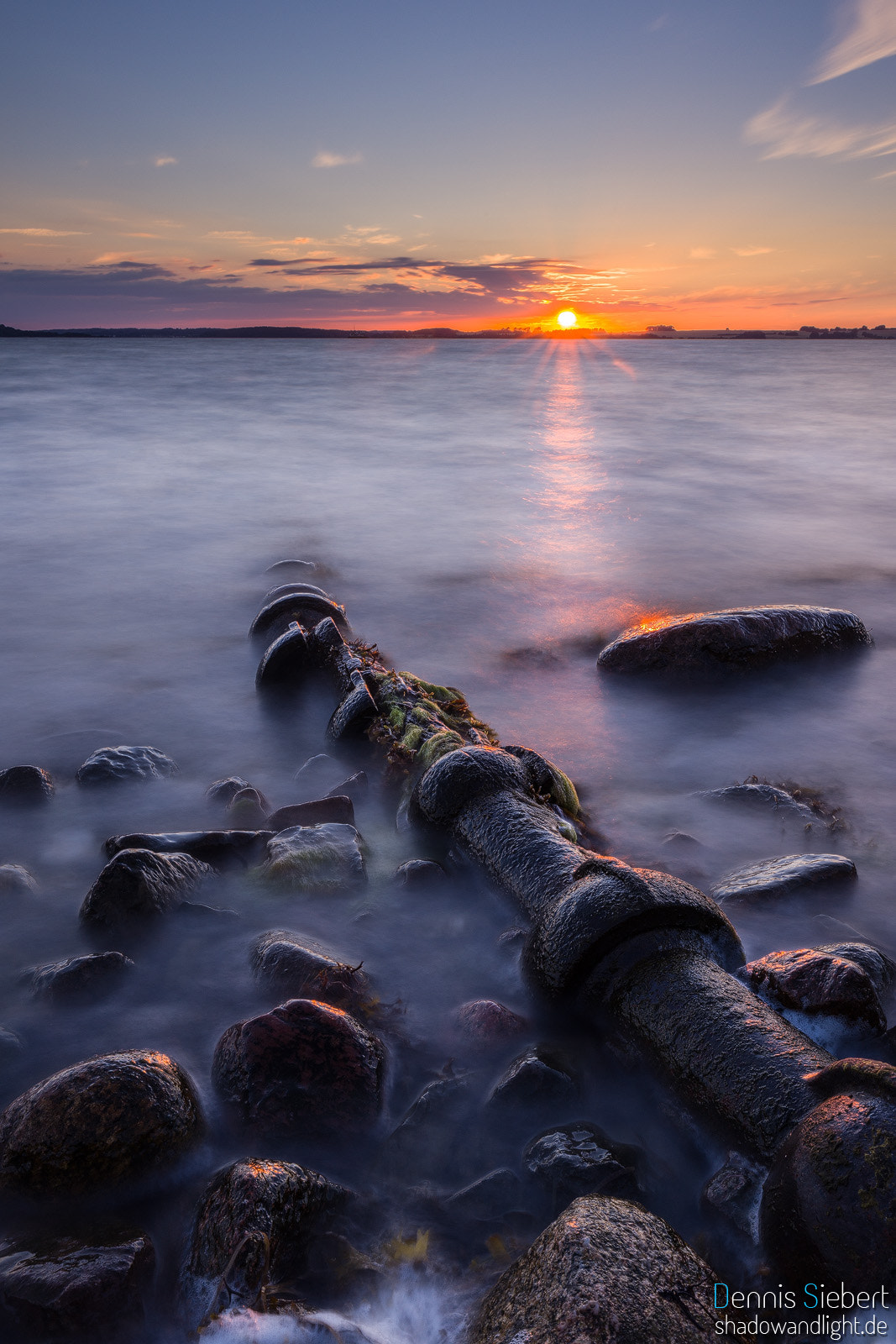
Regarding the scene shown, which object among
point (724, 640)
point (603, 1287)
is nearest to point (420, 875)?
point (603, 1287)

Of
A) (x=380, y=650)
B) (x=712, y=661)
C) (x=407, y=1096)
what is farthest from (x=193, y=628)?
(x=407, y=1096)

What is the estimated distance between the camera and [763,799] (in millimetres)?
4762

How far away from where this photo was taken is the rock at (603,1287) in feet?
5.45

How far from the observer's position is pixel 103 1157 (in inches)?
89.4

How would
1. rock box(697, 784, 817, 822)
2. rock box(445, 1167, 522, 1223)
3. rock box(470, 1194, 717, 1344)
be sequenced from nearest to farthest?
rock box(470, 1194, 717, 1344), rock box(445, 1167, 522, 1223), rock box(697, 784, 817, 822)

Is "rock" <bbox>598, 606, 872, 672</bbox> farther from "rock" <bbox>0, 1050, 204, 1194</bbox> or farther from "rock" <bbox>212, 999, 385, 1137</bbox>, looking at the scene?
"rock" <bbox>0, 1050, 204, 1194</bbox>

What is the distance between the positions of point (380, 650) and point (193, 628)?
6.37 ft

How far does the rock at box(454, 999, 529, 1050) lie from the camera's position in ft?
9.50

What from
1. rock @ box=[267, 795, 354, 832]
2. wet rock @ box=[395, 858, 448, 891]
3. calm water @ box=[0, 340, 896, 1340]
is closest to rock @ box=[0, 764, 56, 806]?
calm water @ box=[0, 340, 896, 1340]

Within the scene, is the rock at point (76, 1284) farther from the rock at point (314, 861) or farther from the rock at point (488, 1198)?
the rock at point (314, 861)

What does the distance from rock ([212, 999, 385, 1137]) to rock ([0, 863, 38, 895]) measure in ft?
5.53

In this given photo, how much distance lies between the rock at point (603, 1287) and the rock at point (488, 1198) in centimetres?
35

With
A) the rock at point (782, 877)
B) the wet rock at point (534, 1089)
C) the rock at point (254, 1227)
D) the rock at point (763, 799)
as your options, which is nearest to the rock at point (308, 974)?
the wet rock at point (534, 1089)

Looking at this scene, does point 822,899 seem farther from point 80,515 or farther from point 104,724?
point 80,515
